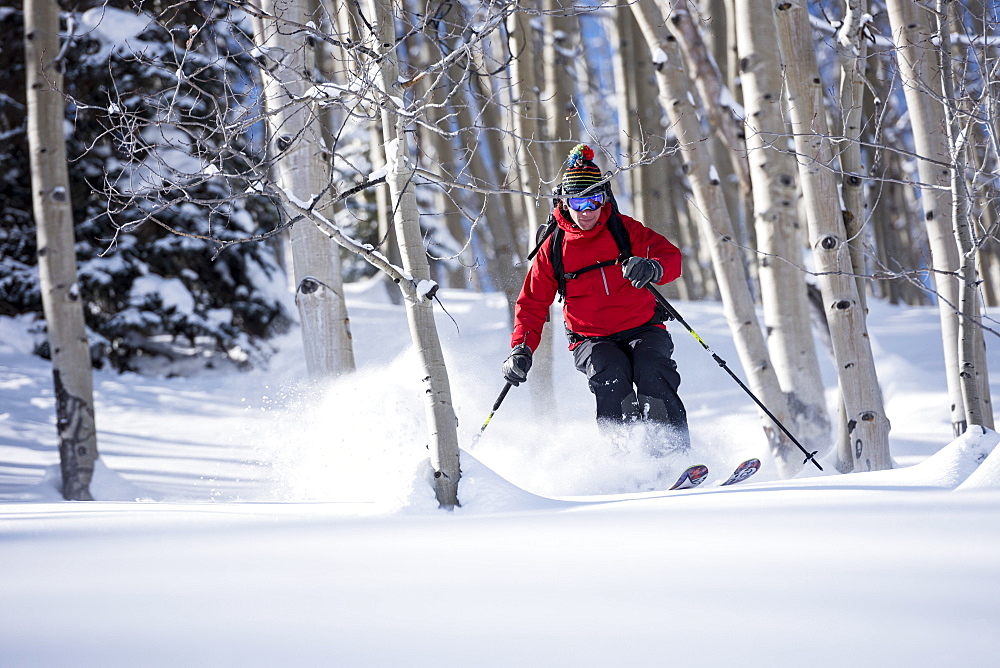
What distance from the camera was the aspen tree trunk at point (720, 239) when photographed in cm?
616

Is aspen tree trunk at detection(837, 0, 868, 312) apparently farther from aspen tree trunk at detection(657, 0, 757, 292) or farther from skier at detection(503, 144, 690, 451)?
skier at detection(503, 144, 690, 451)

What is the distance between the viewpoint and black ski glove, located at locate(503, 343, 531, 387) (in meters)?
4.89

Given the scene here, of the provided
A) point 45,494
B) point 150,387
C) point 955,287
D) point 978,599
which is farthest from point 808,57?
point 150,387

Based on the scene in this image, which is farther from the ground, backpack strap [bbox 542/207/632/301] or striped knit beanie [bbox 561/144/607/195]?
striped knit beanie [bbox 561/144/607/195]

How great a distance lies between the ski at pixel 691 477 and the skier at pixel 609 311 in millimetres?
280

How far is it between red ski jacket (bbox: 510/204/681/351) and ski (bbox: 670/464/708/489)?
0.98 m

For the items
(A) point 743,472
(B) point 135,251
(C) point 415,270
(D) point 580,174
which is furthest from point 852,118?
(B) point 135,251

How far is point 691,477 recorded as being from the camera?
15.6 feet

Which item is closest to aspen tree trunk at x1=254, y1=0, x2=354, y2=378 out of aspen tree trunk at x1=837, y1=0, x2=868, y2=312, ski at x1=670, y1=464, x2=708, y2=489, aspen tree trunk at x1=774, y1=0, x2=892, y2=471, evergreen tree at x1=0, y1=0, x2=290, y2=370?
ski at x1=670, y1=464, x2=708, y2=489

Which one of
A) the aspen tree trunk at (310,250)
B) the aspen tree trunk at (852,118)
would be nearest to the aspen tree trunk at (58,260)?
the aspen tree trunk at (310,250)

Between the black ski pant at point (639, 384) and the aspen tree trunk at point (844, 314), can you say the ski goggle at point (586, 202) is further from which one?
the aspen tree trunk at point (844, 314)

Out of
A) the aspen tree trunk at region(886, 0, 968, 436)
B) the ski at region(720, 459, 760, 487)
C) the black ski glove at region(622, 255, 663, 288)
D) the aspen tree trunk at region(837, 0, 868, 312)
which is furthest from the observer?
the aspen tree trunk at region(886, 0, 968, 436)

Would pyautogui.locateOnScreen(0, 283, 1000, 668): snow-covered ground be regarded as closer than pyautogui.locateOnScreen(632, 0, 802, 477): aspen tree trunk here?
Yes

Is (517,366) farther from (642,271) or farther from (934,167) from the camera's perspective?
(934,167)
